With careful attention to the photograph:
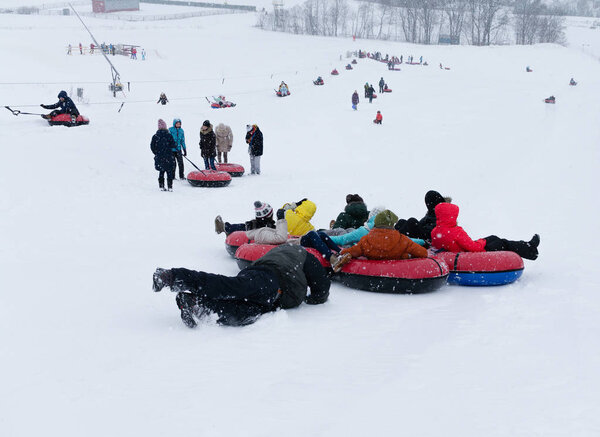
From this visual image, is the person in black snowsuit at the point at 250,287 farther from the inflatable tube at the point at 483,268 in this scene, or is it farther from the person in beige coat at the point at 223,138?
the person in beige coat at the point at 223,138

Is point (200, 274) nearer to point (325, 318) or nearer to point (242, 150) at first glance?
point (325, 318)

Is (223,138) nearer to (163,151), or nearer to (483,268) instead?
(163,151)

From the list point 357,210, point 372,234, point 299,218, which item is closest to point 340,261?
point 372,234

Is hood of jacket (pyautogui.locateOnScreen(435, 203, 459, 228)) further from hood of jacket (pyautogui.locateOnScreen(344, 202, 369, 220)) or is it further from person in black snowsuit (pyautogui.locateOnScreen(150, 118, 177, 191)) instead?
person in black snowsuit (pyautogui.locateOnScreen(150, 118, 177, 191))

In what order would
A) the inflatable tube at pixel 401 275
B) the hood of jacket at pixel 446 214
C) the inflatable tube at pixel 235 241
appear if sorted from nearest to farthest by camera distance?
1. the inflatable tube at pixel 401 275
2. the hood of jacket at pixel 446 214
3. the inflatable tube at pixel 235 241

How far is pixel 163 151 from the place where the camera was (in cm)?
1144

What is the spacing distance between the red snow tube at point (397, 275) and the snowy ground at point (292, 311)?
0.53 feet

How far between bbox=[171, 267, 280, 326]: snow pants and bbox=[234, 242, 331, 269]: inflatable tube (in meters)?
1.24

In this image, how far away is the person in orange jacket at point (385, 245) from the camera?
240 inches

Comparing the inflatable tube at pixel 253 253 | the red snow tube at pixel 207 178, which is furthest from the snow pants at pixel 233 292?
the red snow tube at pixel 207 178

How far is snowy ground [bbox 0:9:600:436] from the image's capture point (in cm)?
359

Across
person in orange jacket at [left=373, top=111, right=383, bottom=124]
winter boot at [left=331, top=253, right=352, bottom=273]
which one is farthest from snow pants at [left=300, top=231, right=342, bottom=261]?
person in orange jacket at [left=373, top=111, right=383, bottom=124]

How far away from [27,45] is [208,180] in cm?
3474

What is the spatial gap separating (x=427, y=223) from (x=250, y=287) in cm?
319
